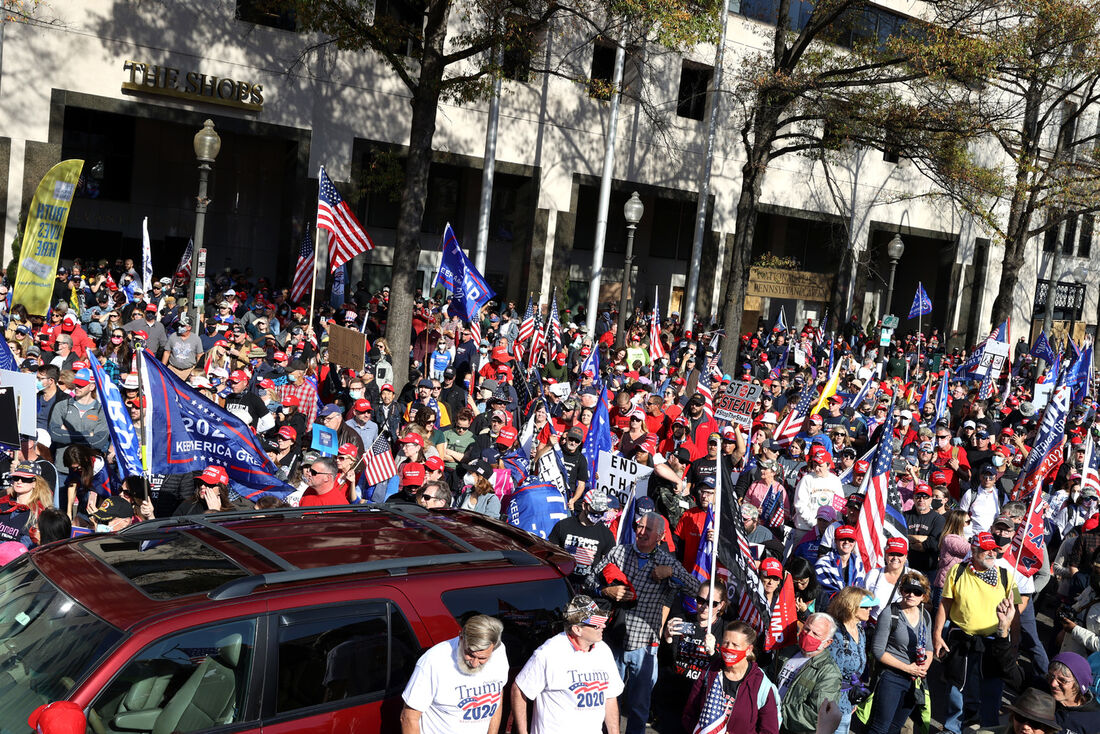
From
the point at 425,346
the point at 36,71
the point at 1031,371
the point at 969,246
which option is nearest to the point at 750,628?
the point at 425,346

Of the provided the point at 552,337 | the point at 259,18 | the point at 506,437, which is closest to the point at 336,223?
the point at 552,337

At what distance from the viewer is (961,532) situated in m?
9.01

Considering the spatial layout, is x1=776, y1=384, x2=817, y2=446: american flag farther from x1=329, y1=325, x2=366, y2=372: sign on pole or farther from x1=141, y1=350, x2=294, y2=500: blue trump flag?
x1=141, y1=350, x2=294, y2=500: blue trump flag

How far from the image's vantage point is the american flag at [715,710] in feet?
19.4

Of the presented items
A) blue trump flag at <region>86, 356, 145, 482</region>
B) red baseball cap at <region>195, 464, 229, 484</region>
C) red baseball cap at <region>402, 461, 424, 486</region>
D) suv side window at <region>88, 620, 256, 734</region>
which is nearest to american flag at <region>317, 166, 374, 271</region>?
red baseball cap at <region>402, 461, 424, 486</region>

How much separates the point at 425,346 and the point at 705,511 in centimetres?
928

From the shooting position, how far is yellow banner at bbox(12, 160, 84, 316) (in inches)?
576

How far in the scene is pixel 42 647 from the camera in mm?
4352

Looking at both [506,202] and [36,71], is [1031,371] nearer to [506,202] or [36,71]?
[506,202]

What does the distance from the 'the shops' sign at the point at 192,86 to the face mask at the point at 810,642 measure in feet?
64.6

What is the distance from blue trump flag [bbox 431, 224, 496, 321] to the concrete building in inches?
130

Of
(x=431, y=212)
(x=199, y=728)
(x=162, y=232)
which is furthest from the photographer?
(x=431, y=212)

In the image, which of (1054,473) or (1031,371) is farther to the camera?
(1031,371)

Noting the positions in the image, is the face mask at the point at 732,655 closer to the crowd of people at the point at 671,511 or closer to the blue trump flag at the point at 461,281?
the crowd of people at the point at 671,511
